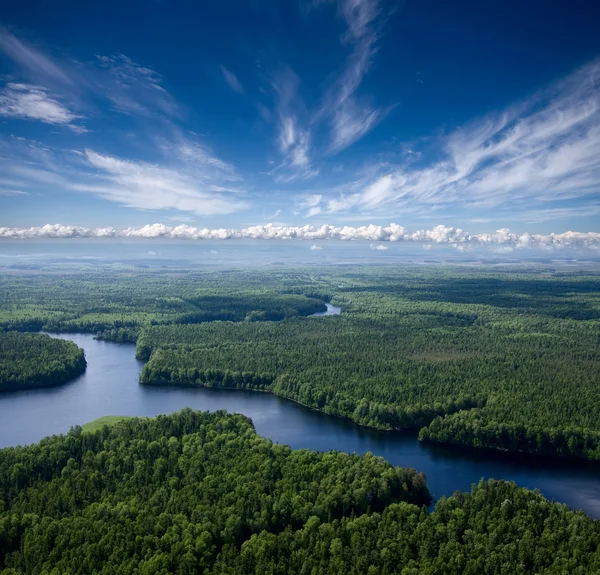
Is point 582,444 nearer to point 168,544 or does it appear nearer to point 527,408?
point 527,408

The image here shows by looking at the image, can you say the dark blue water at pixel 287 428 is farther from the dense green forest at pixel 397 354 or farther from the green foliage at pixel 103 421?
the dense green forest at pixel 397 354

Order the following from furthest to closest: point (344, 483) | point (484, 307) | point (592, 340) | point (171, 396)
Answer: point (484, 307) < point (592, 340) < point (171, 396) < point (344, 483)

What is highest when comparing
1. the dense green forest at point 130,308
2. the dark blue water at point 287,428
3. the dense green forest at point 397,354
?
the dense green forest at point 397,354

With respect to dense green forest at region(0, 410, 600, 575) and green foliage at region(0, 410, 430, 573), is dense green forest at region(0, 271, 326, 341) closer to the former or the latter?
green foliage at region(0, 410, 430, 573)

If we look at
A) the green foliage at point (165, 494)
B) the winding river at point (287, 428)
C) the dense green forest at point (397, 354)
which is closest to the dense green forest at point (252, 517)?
the green foliage at point (165, 494)

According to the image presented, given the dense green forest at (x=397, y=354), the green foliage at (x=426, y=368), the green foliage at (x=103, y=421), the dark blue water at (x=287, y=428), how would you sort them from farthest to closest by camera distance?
the green foliage at (x=103, y=421), the dense green forest at (x=397, y=354), the green foliage at (x=426, y=368), the dark blue water at (x=287, y=428)

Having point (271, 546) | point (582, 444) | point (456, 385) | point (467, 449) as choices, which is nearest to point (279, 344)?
point (456, 385)

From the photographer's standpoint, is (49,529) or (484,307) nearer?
(49,529)
